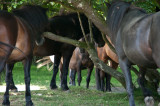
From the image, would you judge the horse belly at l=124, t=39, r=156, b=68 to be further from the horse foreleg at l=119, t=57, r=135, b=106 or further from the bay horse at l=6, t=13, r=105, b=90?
the bay horse at l=6, t=13, r=105, b=90

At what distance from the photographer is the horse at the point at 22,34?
6629 mm

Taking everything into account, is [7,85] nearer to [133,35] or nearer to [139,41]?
[133,35]

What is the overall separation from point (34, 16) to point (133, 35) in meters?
3.08

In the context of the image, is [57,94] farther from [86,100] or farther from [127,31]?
[127,31]

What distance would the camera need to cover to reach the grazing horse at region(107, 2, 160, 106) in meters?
5.52

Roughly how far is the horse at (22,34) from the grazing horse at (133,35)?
181cm

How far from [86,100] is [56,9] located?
4.74 metres

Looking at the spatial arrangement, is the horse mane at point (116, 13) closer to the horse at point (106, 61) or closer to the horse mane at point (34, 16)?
the horse mane at point (34, 16)

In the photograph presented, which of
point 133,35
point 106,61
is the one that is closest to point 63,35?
point 106,61

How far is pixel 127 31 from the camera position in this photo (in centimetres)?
629

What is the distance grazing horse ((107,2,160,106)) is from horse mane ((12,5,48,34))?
1829mm

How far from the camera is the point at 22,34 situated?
23.3 feet

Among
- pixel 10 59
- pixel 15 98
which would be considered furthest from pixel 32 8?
pixel 15 98

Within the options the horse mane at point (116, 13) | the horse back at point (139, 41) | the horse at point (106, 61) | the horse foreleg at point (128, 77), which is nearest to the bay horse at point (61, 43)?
the horse at point (106, 61)
